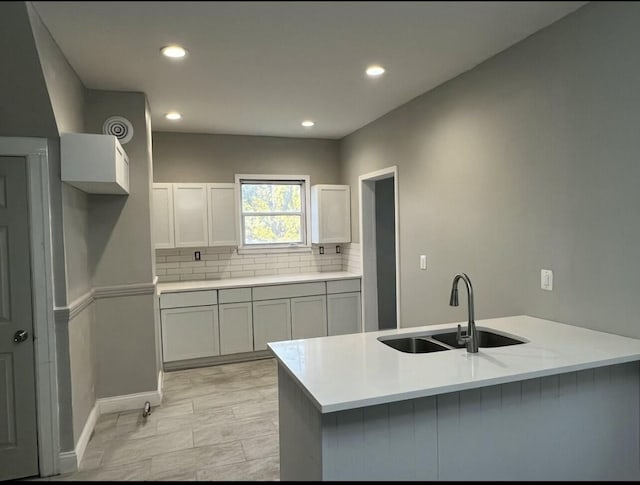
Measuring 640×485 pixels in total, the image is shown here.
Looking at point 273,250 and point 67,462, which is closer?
point 67,462

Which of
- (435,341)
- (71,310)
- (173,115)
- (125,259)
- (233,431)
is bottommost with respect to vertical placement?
(233,431)

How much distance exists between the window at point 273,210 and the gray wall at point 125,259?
164cm

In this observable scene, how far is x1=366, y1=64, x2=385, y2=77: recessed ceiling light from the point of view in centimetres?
243

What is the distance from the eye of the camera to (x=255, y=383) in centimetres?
378

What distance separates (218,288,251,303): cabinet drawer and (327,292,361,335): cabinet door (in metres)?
0.88

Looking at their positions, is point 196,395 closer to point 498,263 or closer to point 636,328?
point 498,263

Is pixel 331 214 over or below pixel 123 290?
over

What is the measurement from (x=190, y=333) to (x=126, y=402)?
38.9 inches

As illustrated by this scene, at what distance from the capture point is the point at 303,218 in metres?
5.11

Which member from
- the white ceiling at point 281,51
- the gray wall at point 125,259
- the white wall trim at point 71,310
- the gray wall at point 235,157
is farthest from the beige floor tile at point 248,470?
the gray wall at point 235,157

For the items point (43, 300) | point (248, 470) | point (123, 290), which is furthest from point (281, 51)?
point (248, 470)

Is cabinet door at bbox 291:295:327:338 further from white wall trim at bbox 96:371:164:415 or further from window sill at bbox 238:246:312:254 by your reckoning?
white wall trim at bbox 96:371:164:415

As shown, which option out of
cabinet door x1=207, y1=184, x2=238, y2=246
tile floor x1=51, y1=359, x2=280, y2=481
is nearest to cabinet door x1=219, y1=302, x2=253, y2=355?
tile floor x1=51, y1=359, x2=280, y2=481

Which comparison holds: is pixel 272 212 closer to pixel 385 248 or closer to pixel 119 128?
pixel 385 248
